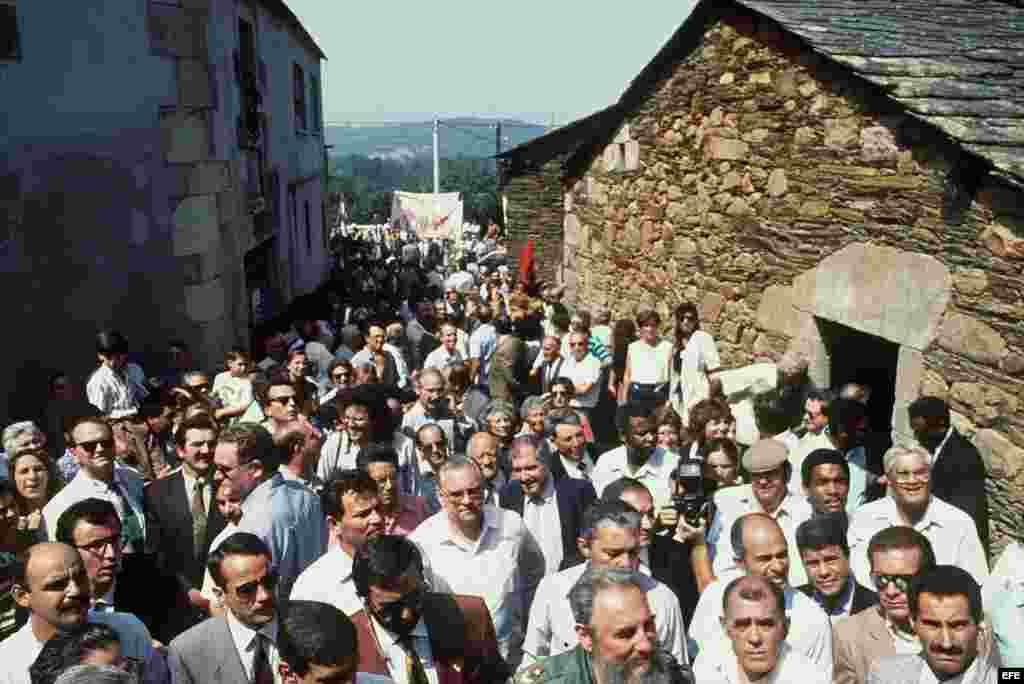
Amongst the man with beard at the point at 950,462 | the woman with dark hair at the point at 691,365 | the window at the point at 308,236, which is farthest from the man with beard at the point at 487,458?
the window at the point at 308,236

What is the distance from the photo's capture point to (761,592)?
3.27 metres

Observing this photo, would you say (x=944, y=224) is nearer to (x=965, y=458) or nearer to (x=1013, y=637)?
(x=965, y=458)

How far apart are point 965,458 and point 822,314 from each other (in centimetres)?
193

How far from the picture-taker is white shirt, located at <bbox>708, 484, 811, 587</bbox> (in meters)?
4.38

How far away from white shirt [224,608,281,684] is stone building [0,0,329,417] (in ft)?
19.7

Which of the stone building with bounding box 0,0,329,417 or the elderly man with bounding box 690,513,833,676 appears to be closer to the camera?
the elderly man with bounding box 690,513,833,676

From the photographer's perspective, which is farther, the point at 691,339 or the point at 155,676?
the point at 691,339

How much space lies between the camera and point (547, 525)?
15.3 ft

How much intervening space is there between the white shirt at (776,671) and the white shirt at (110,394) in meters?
5.41

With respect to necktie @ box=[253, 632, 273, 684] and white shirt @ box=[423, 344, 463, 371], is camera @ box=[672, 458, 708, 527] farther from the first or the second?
white shirt @ box=[423, 344, 463, 371]

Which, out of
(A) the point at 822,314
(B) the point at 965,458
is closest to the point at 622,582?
(B) the point at 965,458

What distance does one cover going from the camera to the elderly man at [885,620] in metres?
3.49

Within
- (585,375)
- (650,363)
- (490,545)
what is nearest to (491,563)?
(490,545)

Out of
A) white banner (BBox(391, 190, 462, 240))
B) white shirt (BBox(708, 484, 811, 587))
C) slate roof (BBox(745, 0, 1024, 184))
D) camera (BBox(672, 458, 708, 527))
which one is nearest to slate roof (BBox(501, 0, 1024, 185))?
slate roof (BBox(745, 0, 1024, 184))
